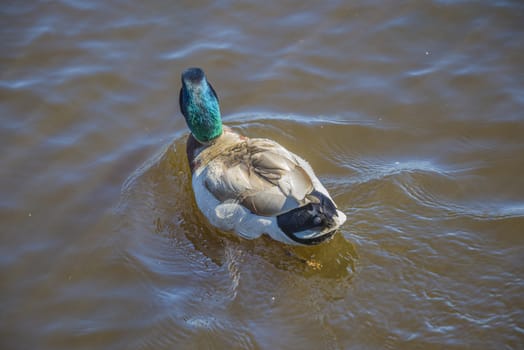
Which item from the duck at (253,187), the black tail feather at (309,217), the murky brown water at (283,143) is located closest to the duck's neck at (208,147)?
the duck at (253,187)

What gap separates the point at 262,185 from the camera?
4.23 metres

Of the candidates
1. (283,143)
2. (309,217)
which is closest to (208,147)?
(283,143)

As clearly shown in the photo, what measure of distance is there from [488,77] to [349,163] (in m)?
1.88

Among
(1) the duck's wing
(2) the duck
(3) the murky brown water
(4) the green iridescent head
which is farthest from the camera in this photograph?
(4) the green iridescent head

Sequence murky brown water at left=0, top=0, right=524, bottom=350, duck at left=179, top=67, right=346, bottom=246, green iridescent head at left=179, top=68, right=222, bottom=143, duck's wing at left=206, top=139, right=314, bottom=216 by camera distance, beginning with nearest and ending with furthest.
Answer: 1. murky brown water at left=0, top=0, right=524, bottom=350
2. duck at left=179, top=67, right=346, bottom=246
3. duck's wing at left=206, top=139, right=314, bottom=216
4. green iridescent head at left=179, top=68, right=222, bottom=143

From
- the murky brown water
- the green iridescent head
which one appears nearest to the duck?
the green iridescent head

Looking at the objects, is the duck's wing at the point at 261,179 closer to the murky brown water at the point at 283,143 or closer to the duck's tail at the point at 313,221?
the duck's tail at the point at 313,221

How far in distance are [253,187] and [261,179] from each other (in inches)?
3.5

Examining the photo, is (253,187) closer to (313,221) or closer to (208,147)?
(313,221)

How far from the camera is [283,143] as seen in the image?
536cm

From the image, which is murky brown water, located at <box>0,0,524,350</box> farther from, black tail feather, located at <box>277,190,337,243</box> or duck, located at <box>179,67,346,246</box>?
black tail feather, located at <box>277,190,337,243</box>

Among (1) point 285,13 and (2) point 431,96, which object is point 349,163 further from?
(1) point 285,13

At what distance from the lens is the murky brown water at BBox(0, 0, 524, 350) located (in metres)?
3.82

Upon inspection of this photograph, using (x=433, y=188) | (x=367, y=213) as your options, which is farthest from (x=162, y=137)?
(x=433, y=188)
